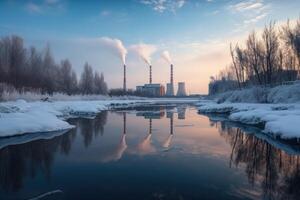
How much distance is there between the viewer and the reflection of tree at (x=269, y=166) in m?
7.26

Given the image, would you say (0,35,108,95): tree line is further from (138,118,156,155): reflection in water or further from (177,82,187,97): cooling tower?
(177,82,187,97): cooling tower

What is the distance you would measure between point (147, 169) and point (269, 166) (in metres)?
4.35

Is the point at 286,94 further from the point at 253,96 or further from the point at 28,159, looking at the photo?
the point at 28,159

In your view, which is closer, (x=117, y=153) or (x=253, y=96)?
(x=117, y=153)

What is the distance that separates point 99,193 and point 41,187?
1.69 metres

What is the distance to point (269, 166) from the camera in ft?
31.9

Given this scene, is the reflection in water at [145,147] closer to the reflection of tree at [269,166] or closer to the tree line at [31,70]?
the reflection of tree at [269,166]

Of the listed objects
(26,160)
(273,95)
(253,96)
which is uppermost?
(273,95)

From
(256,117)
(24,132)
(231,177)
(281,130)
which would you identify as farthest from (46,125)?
(256,117)

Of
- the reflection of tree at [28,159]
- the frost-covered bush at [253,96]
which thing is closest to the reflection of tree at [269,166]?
the reflection of tree at [28,159]

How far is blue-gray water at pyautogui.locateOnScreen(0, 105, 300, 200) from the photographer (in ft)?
23.2

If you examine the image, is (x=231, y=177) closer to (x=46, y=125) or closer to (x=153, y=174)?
(x=153, y=174)

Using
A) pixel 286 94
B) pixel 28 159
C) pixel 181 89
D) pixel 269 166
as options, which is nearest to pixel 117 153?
pixel 28 159

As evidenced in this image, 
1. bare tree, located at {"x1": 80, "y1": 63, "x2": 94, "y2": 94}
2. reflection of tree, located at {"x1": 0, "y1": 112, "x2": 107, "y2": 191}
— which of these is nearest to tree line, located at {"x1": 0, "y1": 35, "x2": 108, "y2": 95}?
bare tree, located at {"x1": 80, "y1": 63, "x2": 94, "y2": 94}
